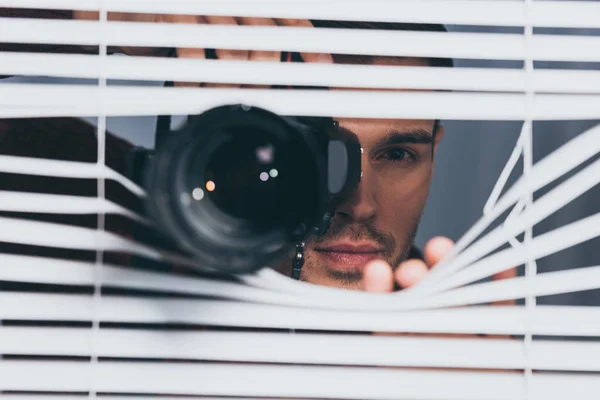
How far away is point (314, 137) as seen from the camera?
67cm

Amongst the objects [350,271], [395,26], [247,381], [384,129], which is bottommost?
[247,381]

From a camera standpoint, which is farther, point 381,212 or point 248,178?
point 381,212

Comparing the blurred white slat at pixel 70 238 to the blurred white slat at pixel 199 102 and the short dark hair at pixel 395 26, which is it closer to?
the blurred white slat at pixel 199 102

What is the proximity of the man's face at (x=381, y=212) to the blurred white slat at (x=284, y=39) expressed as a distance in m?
0.43

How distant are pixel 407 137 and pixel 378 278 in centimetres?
58

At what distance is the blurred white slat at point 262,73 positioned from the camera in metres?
0.73

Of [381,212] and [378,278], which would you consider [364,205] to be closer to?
[381,212]

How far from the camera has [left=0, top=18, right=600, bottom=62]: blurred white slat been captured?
735 millimetres

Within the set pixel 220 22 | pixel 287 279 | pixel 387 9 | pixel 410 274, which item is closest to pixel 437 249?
pixel 410 274

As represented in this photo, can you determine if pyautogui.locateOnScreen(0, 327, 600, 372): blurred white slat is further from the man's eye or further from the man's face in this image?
the man's eye

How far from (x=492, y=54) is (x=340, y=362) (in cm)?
44

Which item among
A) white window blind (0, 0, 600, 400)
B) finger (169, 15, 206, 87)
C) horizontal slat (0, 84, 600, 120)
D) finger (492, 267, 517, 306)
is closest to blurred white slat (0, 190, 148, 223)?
white window blind (0, 0, 600, 400)

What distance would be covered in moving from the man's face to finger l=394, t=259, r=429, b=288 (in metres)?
0.42

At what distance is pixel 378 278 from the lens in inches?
29.7
